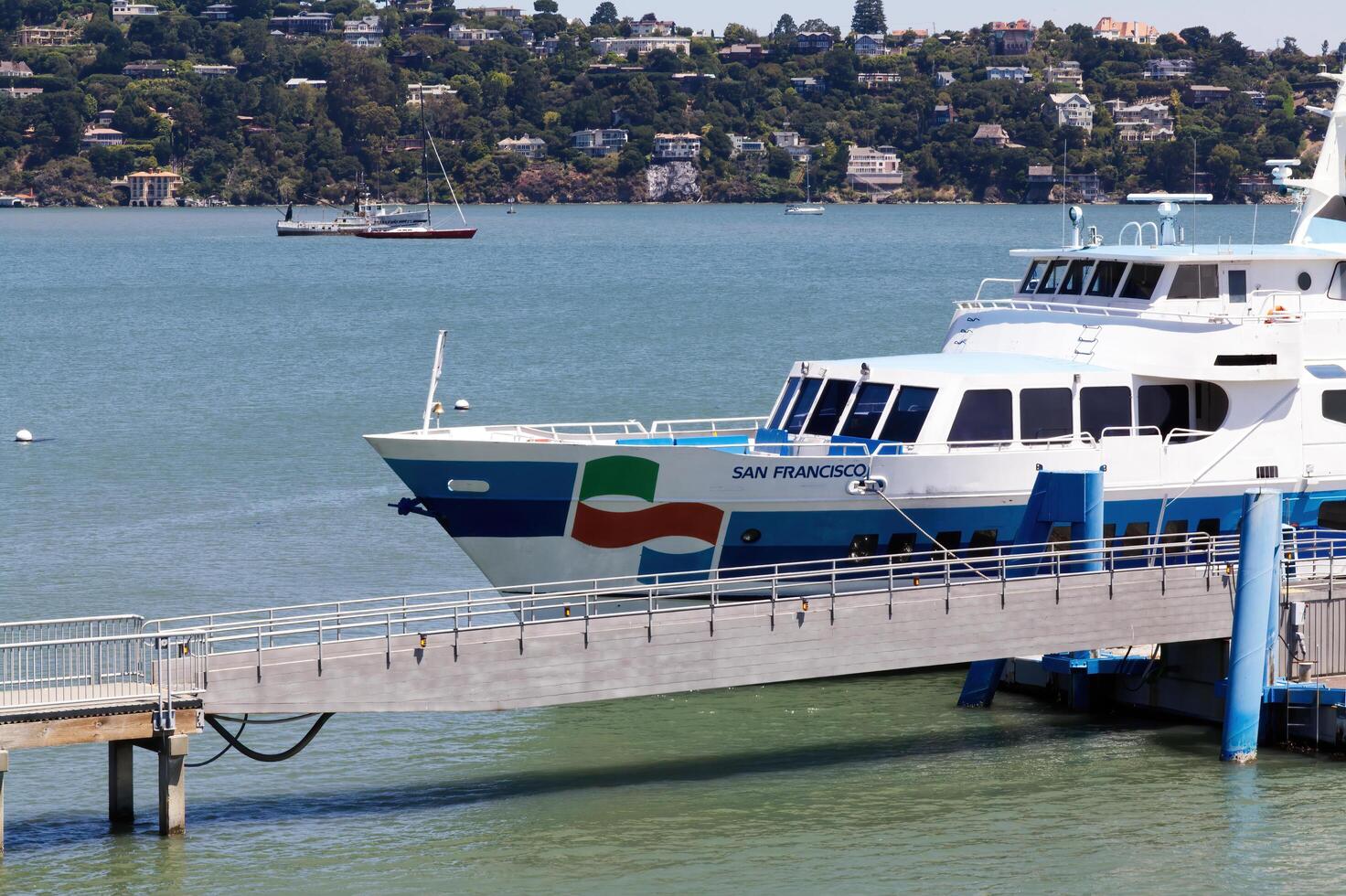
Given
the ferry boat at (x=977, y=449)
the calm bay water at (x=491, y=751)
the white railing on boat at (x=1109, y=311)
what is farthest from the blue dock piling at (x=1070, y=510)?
the white railing on boat at (x=1109, y=311)

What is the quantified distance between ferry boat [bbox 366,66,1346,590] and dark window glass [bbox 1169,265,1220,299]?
30mm

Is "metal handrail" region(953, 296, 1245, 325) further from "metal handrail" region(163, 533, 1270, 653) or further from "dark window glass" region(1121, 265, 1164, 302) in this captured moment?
"metal handrail" region(163, 533, 1270, 653)

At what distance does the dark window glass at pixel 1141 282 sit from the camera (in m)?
36.0

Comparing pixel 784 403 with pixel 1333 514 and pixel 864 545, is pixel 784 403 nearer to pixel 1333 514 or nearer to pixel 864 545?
pixel 864 545

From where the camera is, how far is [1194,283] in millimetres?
35938

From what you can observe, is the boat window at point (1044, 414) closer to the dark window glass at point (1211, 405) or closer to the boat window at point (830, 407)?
the dark window glass at point (1211, 405)

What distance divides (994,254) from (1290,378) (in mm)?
139608

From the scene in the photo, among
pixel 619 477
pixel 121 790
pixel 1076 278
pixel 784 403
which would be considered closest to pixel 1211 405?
pixel 1076 278

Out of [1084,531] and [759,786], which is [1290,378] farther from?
[759,786]

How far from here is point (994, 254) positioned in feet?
566

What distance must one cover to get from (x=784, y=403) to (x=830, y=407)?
134cm

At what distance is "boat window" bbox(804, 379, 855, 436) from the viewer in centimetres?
3409

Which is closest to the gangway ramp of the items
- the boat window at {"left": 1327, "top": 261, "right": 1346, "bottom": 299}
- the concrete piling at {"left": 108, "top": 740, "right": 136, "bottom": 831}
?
the concrete piling at {"left": 108, "top": 740, "right": 136, "bottom": 831}

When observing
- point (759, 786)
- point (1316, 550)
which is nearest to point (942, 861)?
point (759, 786)
